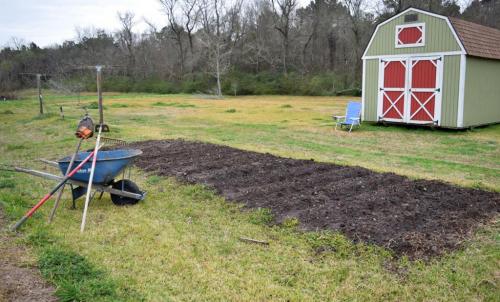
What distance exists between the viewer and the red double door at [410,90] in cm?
1438

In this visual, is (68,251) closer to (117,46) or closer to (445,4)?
(445,4)

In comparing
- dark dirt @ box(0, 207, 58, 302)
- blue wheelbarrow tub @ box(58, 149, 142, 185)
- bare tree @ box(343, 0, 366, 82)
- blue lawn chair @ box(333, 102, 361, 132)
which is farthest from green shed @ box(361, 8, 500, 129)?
bare tree @ box(343, 0, 366, 82)

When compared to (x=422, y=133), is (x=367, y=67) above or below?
above

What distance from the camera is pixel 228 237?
5.14 metres

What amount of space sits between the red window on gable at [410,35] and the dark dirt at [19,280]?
13.3m

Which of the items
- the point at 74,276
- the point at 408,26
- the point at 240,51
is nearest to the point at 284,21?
the point at 240,51

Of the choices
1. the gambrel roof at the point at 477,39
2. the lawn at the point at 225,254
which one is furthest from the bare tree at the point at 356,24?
the lawn at the point at 225,254

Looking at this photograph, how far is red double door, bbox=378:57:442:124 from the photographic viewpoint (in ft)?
47.2

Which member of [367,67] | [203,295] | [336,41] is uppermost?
[336,41]

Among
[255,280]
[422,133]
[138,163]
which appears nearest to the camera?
[255,280]

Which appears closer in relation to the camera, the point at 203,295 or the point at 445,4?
the point at 203,295

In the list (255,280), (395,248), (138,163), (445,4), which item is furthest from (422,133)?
(445,4)

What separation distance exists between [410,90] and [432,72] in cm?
87

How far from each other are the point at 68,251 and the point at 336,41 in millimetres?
42886
